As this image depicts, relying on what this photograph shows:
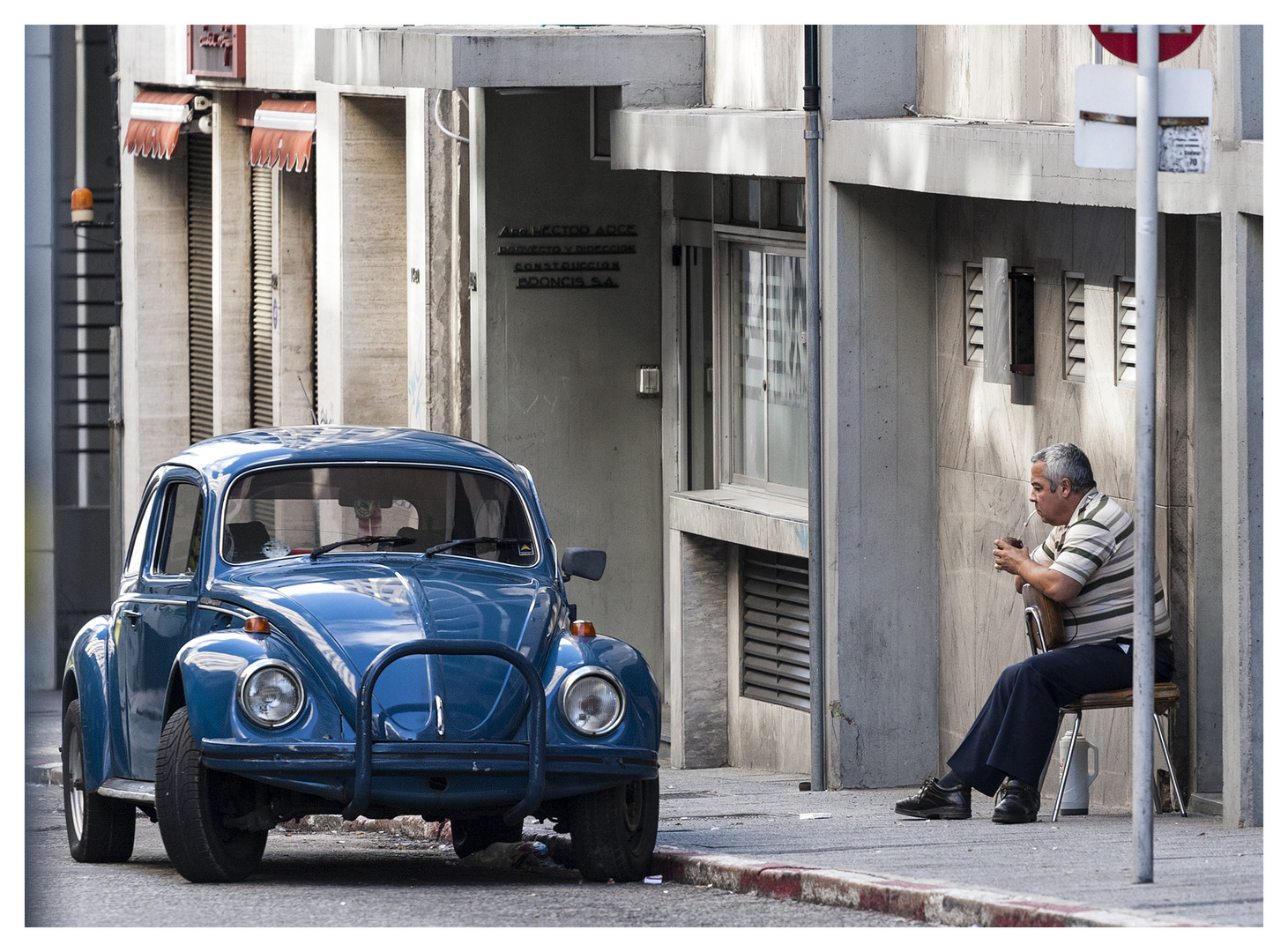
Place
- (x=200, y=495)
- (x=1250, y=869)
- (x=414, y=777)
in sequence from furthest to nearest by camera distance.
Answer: (x=200, y=495), (x=414, y=777), (x=1250, y=869)

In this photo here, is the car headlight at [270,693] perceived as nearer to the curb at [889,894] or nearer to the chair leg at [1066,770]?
the curb at [889,894]

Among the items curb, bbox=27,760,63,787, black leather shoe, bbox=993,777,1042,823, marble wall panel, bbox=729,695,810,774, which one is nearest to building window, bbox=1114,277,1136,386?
black leather shoe, bbox=993,777,1042,823

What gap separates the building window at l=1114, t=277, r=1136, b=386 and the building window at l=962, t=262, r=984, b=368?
4.32 feet

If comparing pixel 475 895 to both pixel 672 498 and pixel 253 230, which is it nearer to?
pixel 672 498

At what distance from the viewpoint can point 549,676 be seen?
9125 mm

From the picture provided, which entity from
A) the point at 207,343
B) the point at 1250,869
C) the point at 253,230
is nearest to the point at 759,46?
the point at 1250,869

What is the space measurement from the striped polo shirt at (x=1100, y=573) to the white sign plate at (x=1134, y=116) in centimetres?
274

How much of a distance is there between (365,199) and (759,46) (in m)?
6.81

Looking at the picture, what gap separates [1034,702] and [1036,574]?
1.78ft

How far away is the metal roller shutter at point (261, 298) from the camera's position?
77.9 feet

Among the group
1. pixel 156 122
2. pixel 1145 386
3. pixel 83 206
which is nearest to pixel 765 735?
pixel 1145 386

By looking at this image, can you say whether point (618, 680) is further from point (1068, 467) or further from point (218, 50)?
point (218, 50)

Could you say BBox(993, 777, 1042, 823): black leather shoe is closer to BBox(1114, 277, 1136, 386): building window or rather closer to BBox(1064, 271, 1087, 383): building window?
BBox(1114, 277, 1136, 386): building window

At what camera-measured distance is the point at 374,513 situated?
10109 millimetres
